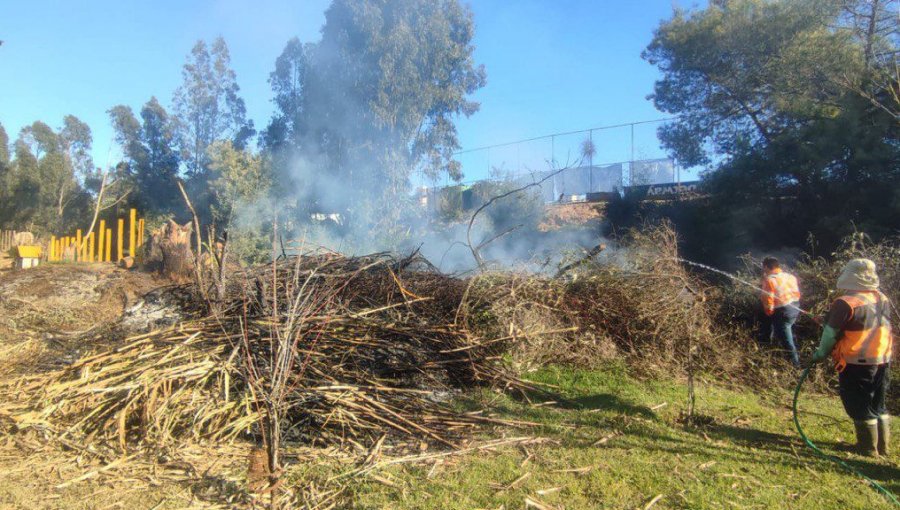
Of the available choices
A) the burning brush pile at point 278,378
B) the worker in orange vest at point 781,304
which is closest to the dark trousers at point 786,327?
the worker in orange vest at point 781,304

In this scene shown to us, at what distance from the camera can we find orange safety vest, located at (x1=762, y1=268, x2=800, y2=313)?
633 cm

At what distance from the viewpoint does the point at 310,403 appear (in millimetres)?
4375

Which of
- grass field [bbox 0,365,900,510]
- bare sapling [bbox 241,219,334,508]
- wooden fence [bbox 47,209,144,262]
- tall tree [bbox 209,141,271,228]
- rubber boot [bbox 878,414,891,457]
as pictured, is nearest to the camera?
grass field [bbox 0,365,900,510]

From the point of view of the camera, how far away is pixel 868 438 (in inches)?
156

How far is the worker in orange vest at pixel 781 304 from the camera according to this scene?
6.32m

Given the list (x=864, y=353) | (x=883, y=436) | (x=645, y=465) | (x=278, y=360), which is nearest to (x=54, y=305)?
(x=278, y=360)

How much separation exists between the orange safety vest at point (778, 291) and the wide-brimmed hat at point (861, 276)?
7.13ft

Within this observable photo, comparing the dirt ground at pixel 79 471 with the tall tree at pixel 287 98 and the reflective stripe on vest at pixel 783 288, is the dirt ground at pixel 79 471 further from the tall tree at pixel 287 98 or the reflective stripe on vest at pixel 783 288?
the tall tree at pixel 287 98

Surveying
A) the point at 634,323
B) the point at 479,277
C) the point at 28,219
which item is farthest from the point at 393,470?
the point at 28,219

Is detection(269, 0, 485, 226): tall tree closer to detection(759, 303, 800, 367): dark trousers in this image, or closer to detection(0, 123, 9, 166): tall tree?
detection(759, 303, 800, 367): dark trousers

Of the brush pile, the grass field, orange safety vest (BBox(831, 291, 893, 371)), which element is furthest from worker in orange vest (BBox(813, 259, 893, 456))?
the brush pile

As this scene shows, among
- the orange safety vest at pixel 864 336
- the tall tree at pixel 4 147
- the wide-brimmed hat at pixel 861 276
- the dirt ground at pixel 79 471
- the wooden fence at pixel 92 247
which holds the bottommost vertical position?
the dirt ground at pixel 79 471

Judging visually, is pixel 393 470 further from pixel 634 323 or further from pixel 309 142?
pixel 309 142

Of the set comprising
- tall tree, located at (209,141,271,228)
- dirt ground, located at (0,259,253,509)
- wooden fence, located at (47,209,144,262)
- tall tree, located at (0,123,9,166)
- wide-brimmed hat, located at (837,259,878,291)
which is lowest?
dirt ground, located at (0,259,253,509)
